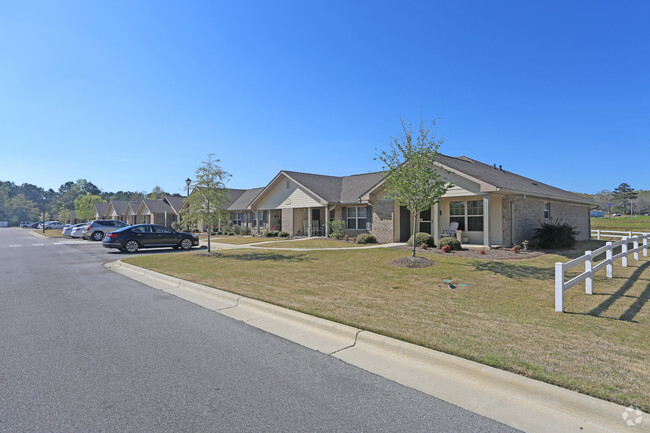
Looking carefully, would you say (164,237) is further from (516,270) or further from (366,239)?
(516,270)

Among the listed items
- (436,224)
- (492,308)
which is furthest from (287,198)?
(492,308)

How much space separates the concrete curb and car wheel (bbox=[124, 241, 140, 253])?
16.2 metres

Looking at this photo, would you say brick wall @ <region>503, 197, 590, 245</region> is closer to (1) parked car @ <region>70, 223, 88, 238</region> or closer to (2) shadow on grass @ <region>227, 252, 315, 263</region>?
(2) shadow on grass @ <region>227, 252, 315, 263</region>

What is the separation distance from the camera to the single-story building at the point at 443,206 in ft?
56.2

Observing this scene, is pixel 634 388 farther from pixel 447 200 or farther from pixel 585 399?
pixel 447 200

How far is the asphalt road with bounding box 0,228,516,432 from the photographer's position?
3.18 m

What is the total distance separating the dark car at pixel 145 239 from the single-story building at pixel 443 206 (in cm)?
913

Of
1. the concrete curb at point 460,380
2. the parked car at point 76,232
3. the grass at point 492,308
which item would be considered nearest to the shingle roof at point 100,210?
the parked car at point 76,232

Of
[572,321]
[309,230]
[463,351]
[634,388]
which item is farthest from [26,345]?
[309,230]

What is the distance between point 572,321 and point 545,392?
321 centimetres

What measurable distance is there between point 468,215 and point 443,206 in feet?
5.04

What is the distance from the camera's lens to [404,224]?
845 inches

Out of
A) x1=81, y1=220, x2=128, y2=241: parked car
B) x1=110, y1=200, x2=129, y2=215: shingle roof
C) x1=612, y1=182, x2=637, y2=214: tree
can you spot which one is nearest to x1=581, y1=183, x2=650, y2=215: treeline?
x1=612, y1=182, x2=637, y2=214: tree

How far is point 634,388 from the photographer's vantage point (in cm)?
355
